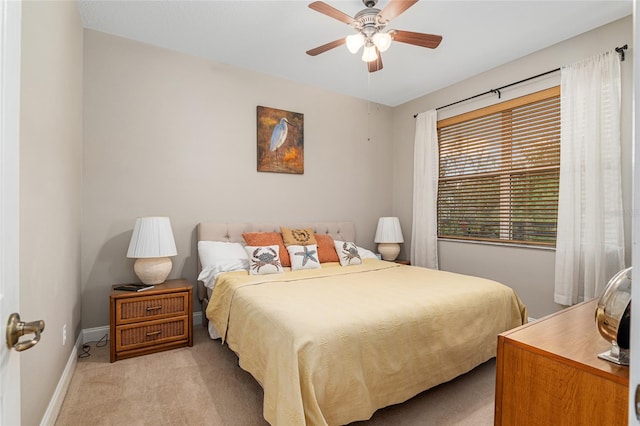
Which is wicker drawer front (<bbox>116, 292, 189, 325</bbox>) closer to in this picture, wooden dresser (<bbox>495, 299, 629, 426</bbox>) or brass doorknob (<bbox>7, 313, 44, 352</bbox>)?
brass doorknob (<bbox>7, 313, 44, 352</bbox>)

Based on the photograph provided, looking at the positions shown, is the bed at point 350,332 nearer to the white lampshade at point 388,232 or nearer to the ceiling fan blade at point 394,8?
the white lampshade at point 388,232

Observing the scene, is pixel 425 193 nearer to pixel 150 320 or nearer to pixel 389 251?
pixel 389 251

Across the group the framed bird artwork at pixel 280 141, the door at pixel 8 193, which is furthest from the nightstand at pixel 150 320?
the door at pixel 8 193

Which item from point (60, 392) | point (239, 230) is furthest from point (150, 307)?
point (239, 230)

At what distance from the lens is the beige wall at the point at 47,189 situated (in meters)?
1.35

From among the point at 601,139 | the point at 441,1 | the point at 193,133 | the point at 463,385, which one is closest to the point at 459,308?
the point at 463,385

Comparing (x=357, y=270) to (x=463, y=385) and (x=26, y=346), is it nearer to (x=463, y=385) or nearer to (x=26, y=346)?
(x=463, y=385)

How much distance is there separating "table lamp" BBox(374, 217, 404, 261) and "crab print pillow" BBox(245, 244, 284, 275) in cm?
172

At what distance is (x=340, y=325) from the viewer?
1612 millimetres

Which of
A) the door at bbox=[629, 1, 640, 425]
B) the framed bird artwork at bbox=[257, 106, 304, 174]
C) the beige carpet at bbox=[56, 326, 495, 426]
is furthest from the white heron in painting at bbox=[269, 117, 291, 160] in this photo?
the door at bbox=[629, 1, 640, 425]

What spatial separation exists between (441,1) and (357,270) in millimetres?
2346

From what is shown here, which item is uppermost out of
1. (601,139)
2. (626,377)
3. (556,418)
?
(601,139)

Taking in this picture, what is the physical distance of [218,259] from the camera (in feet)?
9.70

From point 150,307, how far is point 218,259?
0.67m
